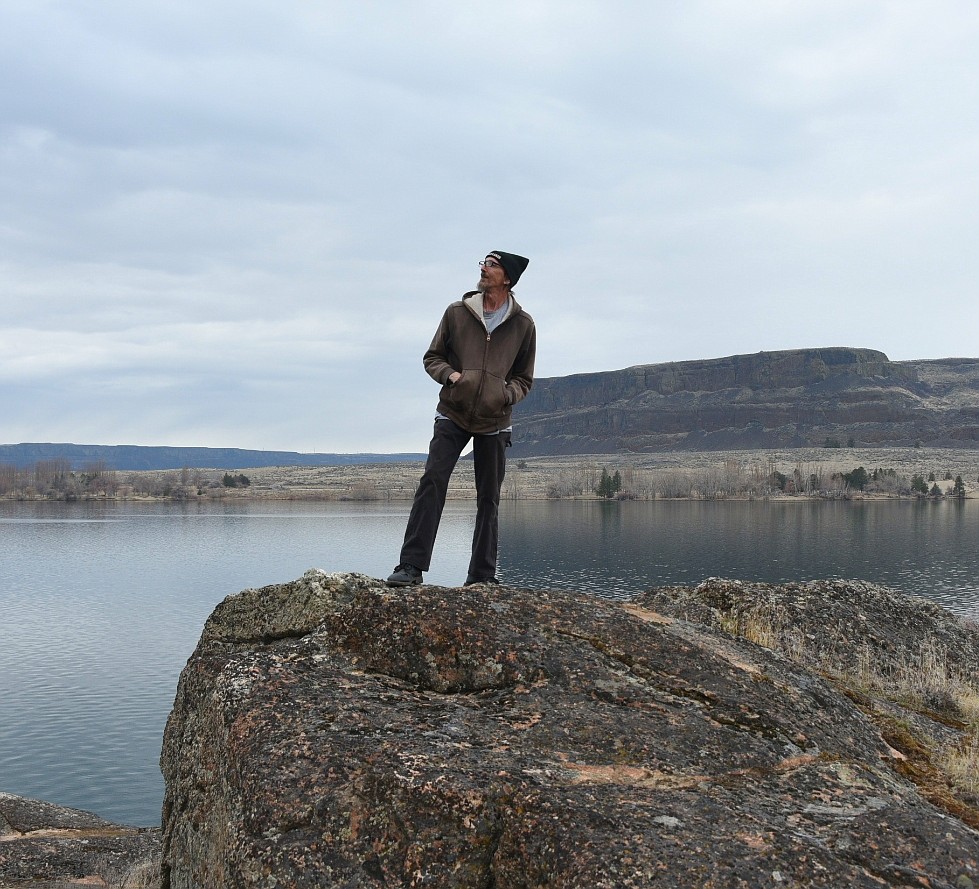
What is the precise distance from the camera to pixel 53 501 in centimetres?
13175

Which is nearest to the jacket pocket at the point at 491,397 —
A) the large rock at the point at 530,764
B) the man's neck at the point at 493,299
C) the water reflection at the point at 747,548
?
the man's neck at the point at 493,299

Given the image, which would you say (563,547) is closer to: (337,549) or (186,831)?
(337,549)

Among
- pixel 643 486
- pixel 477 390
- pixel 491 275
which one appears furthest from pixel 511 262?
pixel 643 486

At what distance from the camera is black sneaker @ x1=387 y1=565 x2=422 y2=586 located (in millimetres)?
6277

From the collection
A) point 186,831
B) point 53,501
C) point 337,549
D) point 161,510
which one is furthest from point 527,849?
point 53,501

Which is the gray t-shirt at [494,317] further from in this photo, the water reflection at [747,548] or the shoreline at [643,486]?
the shoreline at [643,486]

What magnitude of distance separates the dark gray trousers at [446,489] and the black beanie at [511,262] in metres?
1.24

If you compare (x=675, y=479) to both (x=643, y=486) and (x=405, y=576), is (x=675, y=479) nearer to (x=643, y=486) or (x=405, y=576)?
(x=643, y=486)

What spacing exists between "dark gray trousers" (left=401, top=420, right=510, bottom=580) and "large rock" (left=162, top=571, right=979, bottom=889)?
1.02m

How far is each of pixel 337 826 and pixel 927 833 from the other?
236cm

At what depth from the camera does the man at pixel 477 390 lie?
656 centimetres

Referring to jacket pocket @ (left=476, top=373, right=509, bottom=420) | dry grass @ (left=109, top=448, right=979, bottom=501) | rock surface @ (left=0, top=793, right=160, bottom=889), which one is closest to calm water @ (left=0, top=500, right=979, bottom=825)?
rock surface @ (left=0, top=793, right=160, bottom=889)

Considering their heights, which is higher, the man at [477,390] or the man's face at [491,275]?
the man's face at [491,275]

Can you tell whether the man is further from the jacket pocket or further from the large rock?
the large rock
